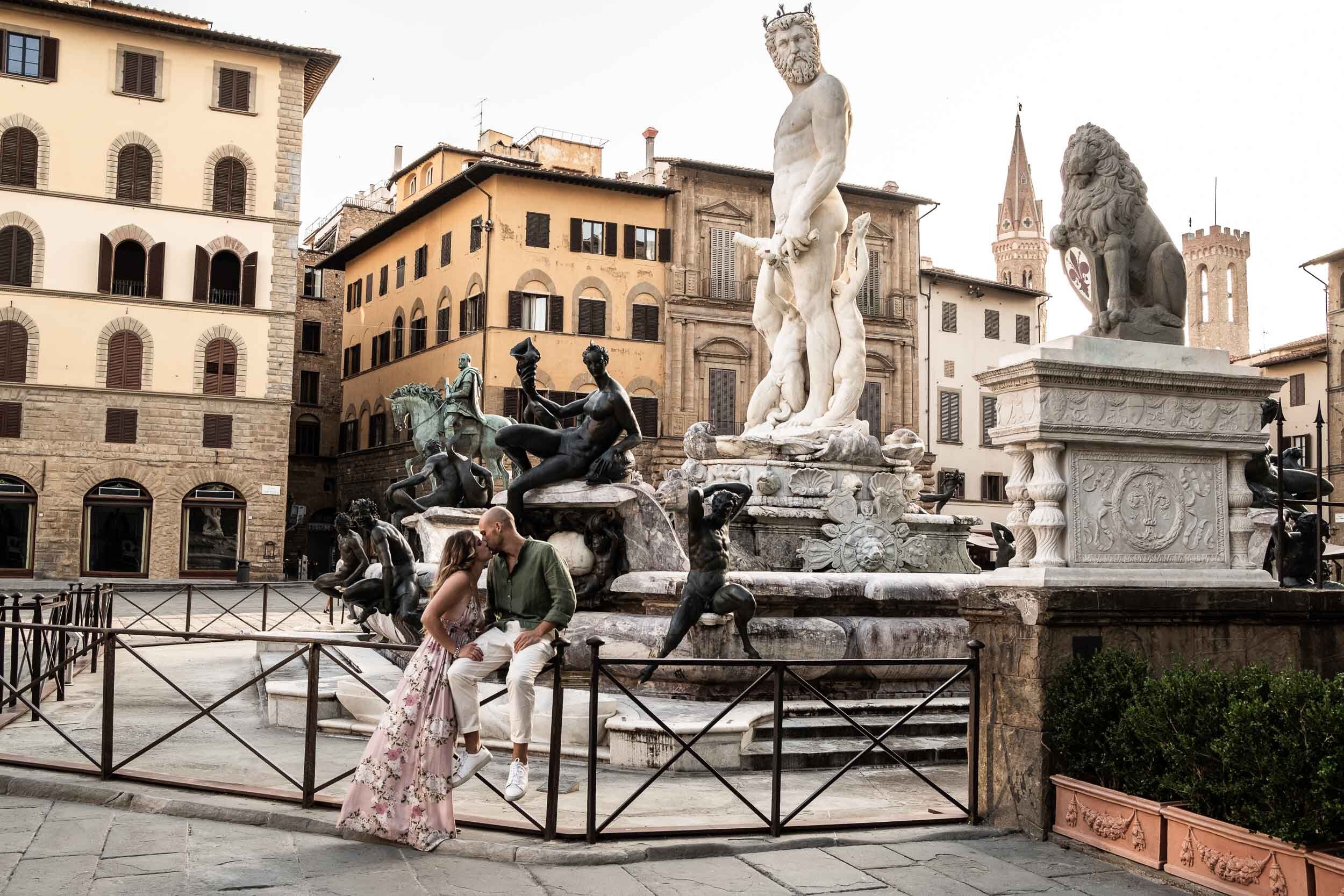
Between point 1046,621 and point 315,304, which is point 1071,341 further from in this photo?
point 315,304

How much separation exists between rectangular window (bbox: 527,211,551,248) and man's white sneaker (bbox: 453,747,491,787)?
3727 centimetres

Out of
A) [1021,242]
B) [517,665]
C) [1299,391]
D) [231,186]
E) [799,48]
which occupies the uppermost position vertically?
[1021,242]

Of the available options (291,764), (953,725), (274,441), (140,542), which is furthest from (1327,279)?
(291,764)

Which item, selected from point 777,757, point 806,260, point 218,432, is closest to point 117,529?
point 218,432

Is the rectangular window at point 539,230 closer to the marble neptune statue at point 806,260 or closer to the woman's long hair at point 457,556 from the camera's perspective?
the marble neptune statue at point 806,260

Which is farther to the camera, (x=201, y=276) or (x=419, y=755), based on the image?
(x=201, y=276)

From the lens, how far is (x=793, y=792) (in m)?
6.84

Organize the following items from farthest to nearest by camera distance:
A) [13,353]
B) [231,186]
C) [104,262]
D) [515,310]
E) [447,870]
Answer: [515,310] < [231,186] < [104,262] < [13,353] < [447,870]

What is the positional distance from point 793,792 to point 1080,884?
6.11ft

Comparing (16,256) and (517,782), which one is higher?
(16,256)

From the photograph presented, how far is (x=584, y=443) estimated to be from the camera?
9867mm

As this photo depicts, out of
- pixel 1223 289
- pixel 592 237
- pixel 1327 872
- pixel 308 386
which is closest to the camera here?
pixel 1327 872

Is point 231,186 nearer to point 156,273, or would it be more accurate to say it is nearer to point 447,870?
point 156,273

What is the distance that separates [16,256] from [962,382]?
3375 centimetres
